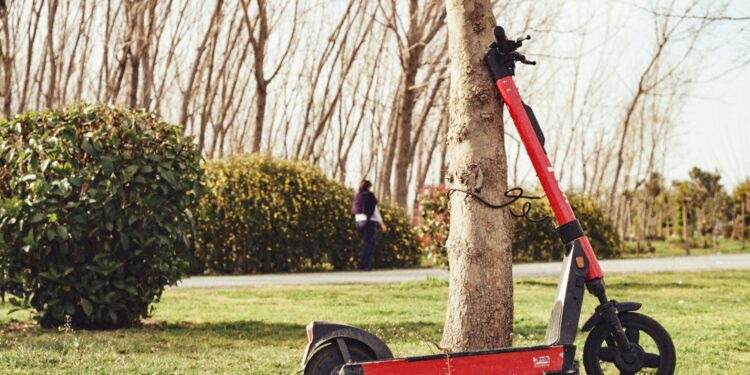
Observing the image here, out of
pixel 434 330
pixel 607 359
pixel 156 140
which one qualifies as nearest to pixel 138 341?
pixel 156 140

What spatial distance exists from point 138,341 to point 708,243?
3018cm

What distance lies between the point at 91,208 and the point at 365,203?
10.3 meters

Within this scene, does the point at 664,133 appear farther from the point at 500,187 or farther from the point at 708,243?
the point at 500,187

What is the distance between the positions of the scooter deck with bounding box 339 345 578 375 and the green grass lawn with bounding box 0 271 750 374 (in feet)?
1.84

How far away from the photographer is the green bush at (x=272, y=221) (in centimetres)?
1744

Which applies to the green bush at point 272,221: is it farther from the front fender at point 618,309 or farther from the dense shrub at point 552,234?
the front fender at point 618,309

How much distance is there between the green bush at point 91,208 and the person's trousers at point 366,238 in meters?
9.88

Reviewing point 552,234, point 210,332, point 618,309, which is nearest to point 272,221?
point 552,234

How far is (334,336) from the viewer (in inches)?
172

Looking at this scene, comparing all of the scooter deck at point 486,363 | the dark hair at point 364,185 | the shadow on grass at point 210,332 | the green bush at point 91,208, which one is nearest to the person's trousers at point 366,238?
the dark hair at point 364,185

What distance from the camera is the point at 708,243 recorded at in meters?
33.8

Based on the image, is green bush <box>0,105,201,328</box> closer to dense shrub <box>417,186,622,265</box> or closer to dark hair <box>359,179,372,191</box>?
dark hair <box>359,179,372,191</box>

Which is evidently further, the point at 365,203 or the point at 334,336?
the point at 365,203

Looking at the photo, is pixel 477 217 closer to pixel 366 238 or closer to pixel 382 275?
pixel 382 275
